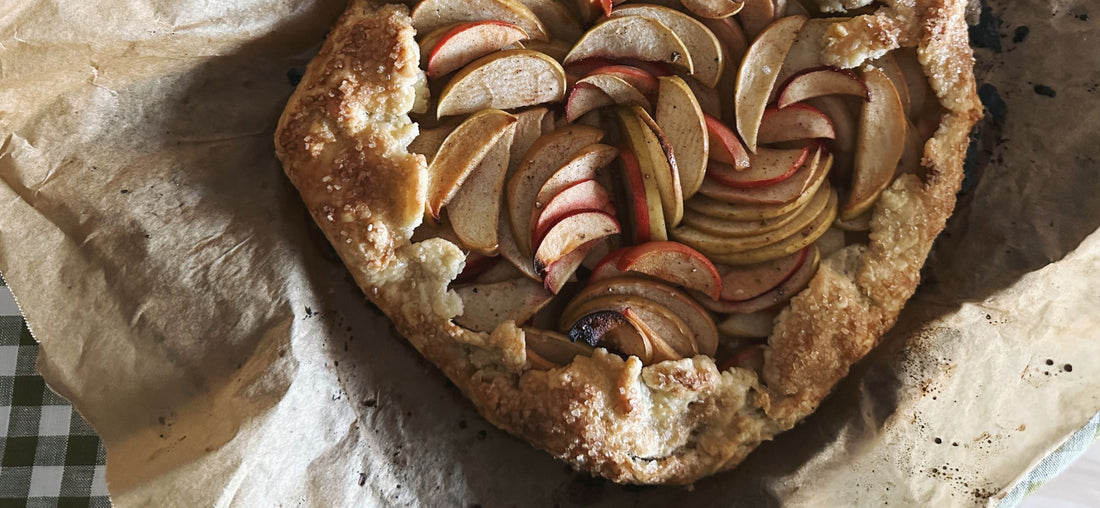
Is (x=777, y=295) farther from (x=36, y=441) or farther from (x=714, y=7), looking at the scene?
(x=36, y=441)

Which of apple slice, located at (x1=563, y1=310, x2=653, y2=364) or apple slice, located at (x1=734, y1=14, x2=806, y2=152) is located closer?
apple slice, located at (x1=563, y1=310, x2=653, y2=364)

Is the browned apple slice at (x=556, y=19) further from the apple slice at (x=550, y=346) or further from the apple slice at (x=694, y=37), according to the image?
the apple slice at (x=550, y=346)

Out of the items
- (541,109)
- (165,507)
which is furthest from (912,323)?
(165,507)

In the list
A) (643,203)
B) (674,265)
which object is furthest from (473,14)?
(674,265)

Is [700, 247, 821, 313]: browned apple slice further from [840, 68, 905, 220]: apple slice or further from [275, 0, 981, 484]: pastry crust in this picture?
[840, 68, 905, 220]: apple slice

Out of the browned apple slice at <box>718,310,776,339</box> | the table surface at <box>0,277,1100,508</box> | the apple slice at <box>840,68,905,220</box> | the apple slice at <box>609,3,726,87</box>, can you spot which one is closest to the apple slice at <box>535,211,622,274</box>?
the browned apple slice at <box>718,310,776,339</box>

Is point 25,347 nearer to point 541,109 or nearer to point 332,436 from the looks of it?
point 332,436
